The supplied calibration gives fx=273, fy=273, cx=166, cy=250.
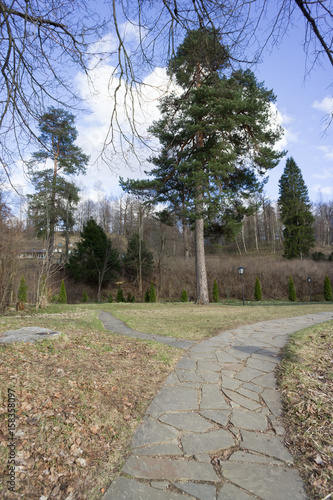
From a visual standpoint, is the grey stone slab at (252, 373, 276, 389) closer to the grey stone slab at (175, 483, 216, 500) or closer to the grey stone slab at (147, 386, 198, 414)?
the grey stone slab at (147, 386, 198, 414)

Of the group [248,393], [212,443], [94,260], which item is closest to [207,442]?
[212,443]

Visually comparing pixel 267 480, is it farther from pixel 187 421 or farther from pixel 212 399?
pixel 212 399

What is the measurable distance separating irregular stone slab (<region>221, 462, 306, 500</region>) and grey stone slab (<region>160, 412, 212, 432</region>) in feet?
1.44

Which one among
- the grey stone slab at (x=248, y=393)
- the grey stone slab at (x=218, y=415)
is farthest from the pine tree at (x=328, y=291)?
the grey stone slab at (x=218, y=415)

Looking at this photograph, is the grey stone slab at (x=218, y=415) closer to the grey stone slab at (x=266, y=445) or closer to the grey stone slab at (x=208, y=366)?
the grey stone slab at (x=266, y=445)

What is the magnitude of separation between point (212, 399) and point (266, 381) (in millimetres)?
837

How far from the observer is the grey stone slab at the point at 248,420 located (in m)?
2.24

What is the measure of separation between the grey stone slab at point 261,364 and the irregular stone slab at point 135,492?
2.31m

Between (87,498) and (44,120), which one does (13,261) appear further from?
(87,498)

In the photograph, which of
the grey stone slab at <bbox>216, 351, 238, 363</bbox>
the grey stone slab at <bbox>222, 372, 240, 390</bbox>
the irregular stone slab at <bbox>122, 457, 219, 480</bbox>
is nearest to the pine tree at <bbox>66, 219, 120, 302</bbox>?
the grey stone slab at <bbox>216, 351, 238, 363</bbox>

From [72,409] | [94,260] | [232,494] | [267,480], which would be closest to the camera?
[232,494]

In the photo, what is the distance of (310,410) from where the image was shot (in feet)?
8.07

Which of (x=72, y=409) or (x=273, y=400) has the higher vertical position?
(x=72, y=409)

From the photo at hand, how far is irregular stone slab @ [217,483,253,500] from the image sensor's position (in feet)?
4.91
